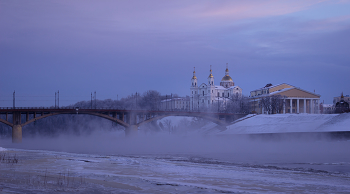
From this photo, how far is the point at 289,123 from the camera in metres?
64.8

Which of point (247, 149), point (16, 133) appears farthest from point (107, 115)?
point (247, 149)

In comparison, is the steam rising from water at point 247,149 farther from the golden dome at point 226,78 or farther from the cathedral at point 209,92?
the golden dome at point 226,78

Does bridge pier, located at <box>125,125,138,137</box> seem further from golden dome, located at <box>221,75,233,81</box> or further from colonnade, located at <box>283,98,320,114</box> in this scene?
golden dome, located at <box>221,75,233,81</box>

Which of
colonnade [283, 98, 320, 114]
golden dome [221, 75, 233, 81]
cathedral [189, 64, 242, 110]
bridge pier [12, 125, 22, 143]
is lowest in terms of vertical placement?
bridge pier [12, 125, 22, 143]

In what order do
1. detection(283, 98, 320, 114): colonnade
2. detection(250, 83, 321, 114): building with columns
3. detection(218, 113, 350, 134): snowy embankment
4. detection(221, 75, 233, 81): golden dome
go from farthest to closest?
detection(221, 75, 233, 81): golden dome → detection(283, 98, 320, 114): colonnade → detection(250, 83, 321, 114): building with columns → detection(218, 113, 350, 134): snowy embankment

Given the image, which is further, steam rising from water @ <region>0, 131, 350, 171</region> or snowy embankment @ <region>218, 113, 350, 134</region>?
snowy embankment @ <region>218, 113, 350, 134</region>

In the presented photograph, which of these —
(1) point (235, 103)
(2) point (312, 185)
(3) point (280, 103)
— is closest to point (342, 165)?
(2) point (312, 185)

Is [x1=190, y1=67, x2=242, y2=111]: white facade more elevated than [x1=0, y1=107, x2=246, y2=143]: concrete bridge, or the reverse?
[x1=190, y1=67, x2=242, y2=111]: white facade

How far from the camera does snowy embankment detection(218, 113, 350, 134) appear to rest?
52447 millimetres

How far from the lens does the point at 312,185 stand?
1406 cm

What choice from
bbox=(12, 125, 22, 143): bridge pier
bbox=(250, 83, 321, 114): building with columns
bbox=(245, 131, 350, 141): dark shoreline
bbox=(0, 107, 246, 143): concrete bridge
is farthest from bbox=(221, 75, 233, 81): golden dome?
bbox=(12, 125, 22, 143): bridge pier

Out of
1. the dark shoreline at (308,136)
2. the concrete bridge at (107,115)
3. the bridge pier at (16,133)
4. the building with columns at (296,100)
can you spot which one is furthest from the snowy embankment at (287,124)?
the bridge pier at (16,133)

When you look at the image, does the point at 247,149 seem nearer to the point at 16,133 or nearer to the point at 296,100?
the point at 16,133

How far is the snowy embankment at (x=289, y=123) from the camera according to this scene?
172 ft
